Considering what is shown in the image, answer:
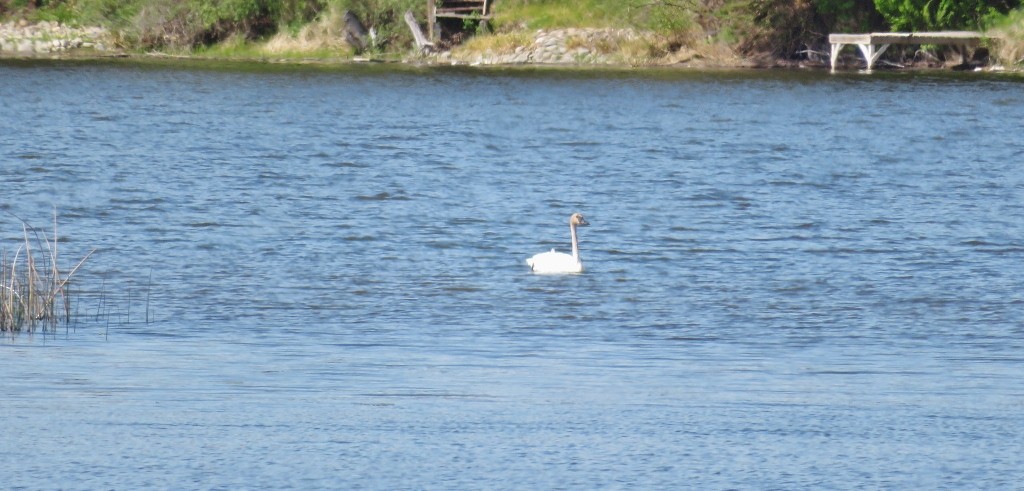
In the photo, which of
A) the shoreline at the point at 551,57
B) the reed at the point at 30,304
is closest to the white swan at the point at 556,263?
the reed at the point at 30,304

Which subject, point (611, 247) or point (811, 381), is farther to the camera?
point (611, 247)

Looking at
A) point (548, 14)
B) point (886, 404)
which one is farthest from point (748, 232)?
point (548, 14)

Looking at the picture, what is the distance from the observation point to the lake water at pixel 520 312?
31.4 ft

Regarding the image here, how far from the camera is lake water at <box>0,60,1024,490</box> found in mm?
9562

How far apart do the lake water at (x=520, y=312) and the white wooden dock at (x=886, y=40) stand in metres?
18.8

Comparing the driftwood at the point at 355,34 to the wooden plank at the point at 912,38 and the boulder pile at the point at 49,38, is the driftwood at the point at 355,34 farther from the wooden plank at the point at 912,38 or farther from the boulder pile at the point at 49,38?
the wooden plank at the point at 912,38

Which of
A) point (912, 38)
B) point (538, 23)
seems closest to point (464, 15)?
point (538, 23)

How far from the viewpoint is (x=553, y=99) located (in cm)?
4828

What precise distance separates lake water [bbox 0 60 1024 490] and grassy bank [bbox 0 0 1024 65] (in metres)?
22.7

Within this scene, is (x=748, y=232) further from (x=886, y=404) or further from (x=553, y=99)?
(x=553, y=99)

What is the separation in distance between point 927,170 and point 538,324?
16238 mm

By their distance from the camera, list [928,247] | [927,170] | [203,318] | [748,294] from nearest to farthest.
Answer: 1. [203,318]
2. [748,294]
3. [928,247]
4. [927,170]

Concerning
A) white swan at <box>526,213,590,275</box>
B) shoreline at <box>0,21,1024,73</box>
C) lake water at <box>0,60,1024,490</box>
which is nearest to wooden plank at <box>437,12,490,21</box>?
shoreline at <box>0,21,1024,73</box>

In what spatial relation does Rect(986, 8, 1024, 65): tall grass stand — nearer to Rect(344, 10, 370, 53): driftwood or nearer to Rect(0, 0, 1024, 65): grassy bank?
Rect(0, 0, 1024, 65): grassy bank
